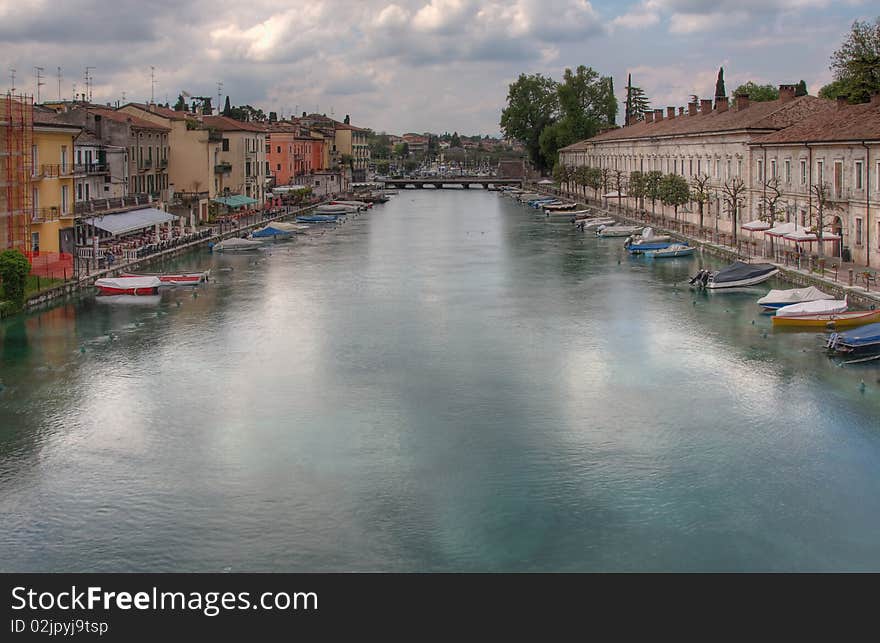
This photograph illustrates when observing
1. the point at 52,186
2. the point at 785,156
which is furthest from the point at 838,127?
the point at 52,186

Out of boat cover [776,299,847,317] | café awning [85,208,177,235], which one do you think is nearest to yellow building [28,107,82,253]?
café awning [85,208,177,235]

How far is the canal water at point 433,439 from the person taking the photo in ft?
53.8

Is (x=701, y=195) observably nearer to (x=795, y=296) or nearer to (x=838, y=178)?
(x=838, y=178)

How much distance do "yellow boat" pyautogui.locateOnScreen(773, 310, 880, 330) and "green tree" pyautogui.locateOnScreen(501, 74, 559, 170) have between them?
108 m

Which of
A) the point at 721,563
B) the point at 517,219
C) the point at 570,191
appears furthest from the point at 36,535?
the point at 570,191

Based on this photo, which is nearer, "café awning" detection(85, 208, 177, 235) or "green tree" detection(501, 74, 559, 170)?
"café awning" detection(85, 208, 177, 235)

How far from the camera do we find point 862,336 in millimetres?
28500

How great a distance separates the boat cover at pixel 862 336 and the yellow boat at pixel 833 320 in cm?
233

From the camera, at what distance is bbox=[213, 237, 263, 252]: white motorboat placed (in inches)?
2384

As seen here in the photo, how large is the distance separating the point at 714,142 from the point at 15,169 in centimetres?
3970

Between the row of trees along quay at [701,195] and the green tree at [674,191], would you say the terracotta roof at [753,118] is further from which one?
the green tree at [674,191]

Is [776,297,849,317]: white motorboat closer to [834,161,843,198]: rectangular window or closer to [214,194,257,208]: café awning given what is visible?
[834,161,843,198]: rectangular window

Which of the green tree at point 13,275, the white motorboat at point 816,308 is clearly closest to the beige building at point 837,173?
the white motorboat at point 816,308
